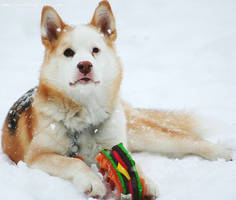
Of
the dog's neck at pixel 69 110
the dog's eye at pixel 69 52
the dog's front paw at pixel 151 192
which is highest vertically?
the dog's eye at pixel 69 52

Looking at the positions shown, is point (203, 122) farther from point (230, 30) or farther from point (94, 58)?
point (230, 30)

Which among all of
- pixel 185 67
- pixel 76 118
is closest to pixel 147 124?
pixel 76 118

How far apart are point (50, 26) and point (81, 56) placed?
0.59 meters

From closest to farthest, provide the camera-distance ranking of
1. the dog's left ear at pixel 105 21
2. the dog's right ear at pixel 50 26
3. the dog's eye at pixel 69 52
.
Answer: the dog's eye at pixel 69 52 < the dog's right ear at pixel 50 26 < the dog's left ear at pixel 105 21

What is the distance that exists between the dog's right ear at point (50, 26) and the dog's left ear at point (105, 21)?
14.4 inches

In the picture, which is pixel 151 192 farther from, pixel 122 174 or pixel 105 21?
pixel 105 21

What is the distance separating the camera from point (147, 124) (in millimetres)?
3504

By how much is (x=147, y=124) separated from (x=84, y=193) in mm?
1455

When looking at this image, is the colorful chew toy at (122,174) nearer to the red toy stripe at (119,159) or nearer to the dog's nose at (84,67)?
the red toy stripe at (119,159)

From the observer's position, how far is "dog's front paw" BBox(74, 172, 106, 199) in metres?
2.21

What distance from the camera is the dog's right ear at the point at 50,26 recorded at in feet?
9.84

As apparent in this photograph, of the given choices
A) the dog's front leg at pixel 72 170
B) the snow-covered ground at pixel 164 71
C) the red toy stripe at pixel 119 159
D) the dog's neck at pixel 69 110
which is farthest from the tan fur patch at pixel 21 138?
the red toy stripe at pixel 119 159

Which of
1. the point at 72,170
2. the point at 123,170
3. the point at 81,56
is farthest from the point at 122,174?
the point at 81,56

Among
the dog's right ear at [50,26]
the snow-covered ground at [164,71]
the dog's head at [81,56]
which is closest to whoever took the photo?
the snow-covered ground at [164,71]
